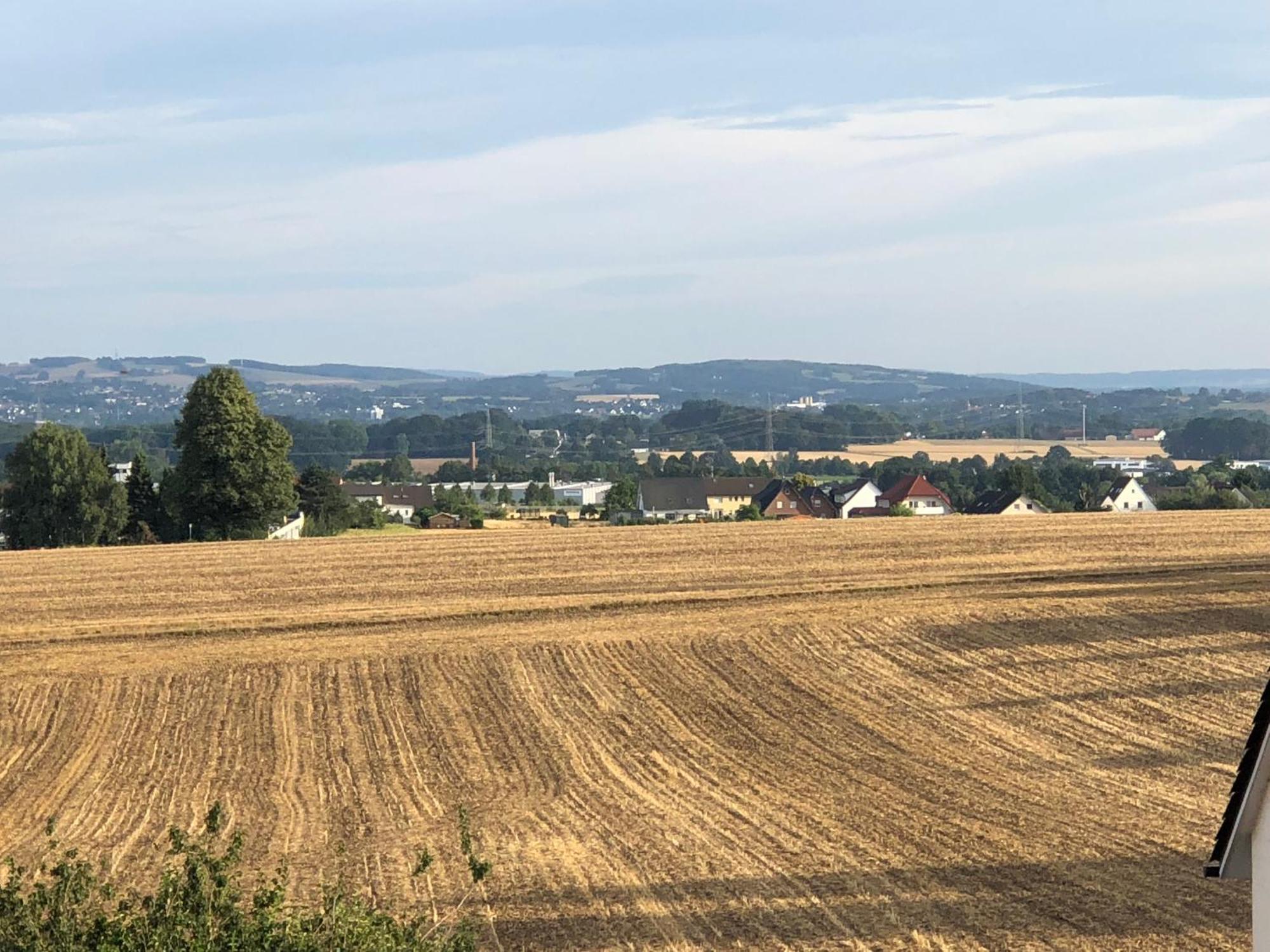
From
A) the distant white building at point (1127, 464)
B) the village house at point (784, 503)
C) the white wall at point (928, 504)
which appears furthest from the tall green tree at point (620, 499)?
the distant white building at point (1127, 464)

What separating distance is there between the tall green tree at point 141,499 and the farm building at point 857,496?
4063 cm

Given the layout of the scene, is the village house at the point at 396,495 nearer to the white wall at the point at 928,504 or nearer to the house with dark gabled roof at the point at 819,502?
the house with dark gabled roof at the point at 819,502

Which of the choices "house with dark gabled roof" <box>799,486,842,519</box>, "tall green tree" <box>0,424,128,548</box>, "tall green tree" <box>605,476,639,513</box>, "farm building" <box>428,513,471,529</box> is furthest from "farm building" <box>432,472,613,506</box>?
"tall green tree" <box>0,424,128,548</box>

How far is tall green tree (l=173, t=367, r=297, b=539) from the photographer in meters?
51.7

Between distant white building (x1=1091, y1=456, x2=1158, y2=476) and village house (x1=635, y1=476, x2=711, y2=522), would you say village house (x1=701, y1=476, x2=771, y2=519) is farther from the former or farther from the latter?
distant white building (x1=1091, y1=456, x2=1158, y2=476)

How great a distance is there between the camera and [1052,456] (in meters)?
149

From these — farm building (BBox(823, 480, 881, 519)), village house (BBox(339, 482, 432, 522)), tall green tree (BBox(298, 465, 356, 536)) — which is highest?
tall green tree (BBox(298, 465, 356, 536))

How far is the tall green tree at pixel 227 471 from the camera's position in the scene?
169ft

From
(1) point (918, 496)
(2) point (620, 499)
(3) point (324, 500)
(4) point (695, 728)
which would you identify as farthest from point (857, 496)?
(4) point (695, 728)

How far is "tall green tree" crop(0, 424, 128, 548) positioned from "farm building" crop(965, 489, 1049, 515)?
3578 cm

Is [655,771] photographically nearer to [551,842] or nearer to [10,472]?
[551,842]

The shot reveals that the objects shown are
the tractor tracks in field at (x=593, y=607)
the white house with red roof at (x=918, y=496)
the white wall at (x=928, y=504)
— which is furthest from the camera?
the white house with red roof at (x=918, y=496)

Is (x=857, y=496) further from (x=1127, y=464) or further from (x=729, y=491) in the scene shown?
(x=1127, y=464)

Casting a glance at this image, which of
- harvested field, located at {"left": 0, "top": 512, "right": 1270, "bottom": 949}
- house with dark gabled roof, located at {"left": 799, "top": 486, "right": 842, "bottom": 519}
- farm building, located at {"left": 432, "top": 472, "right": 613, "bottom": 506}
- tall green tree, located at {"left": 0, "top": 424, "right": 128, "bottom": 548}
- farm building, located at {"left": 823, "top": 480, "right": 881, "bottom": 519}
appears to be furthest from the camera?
farm building, located at {"left": 432, "top": 472, "right": 613, "bottom": 506}
